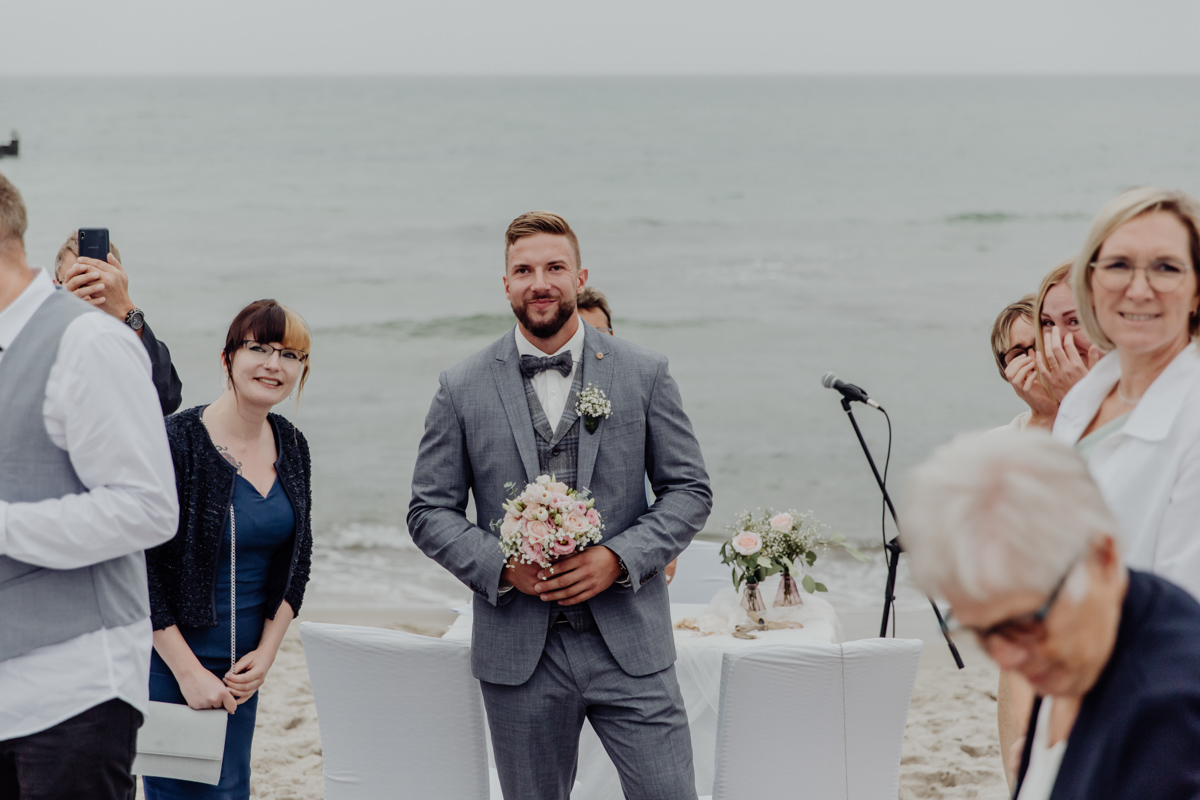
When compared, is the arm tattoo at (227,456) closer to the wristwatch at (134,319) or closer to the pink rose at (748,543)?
the wristwatch at (134,319)

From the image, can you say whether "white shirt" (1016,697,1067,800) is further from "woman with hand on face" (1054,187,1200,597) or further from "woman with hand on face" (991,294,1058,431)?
"woman with hand on face" (991,294,1058,431)

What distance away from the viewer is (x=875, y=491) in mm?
11797

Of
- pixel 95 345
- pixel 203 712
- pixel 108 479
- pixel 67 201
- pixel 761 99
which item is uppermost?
pixel 761 99

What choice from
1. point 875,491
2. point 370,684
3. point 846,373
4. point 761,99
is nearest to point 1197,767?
point 370,684

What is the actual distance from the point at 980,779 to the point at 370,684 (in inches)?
112

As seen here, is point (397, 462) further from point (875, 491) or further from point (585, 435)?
point (585, 435)

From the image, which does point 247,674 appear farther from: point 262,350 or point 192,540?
point 262,350

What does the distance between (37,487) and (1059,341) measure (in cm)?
246

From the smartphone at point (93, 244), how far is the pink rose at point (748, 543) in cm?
243

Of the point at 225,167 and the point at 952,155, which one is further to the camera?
the point at 952,155

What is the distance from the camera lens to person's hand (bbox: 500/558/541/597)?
9.18ft

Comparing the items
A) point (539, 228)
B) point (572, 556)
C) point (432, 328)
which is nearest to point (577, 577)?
point (572, 556)

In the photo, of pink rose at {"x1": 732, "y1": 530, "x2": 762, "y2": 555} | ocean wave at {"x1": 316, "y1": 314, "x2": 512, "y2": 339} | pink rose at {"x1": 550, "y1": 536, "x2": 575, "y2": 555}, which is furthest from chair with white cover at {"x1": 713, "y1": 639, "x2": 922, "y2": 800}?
ocean wave at {"x1": 316, "y1": 314, "x2": 512, "y2": 339}

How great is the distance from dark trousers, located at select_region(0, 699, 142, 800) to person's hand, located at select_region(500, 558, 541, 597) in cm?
99
